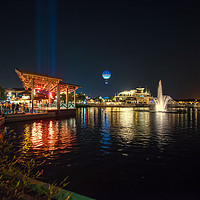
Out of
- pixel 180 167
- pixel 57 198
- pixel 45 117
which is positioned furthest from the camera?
pixel 45 117

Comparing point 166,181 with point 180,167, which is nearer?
point 166,181

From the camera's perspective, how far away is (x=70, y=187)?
16.6 ft

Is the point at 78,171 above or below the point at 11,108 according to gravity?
below

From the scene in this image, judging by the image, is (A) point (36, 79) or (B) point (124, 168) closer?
(B) point (124, 168)

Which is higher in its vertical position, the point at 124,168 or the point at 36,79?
the point at 36,79

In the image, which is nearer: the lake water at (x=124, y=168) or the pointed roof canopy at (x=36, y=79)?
the lake water at (x=124, y=168)

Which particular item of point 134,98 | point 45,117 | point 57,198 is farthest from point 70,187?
point 134,98

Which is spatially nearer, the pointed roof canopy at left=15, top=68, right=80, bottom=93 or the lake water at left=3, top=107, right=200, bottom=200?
the lake water at left=3, top=107, right=200, bottom=200

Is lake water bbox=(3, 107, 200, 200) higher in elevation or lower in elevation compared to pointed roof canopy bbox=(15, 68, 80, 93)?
lower

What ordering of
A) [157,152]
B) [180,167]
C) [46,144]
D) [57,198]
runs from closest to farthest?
[57,198] < [180,167] < [157,152] < [46,144]

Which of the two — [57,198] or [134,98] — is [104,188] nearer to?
[57,198]

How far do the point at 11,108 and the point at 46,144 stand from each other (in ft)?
57.4

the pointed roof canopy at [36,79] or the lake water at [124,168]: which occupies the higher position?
the pointed roof canopy at [36,79]

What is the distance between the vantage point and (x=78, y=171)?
630cm
